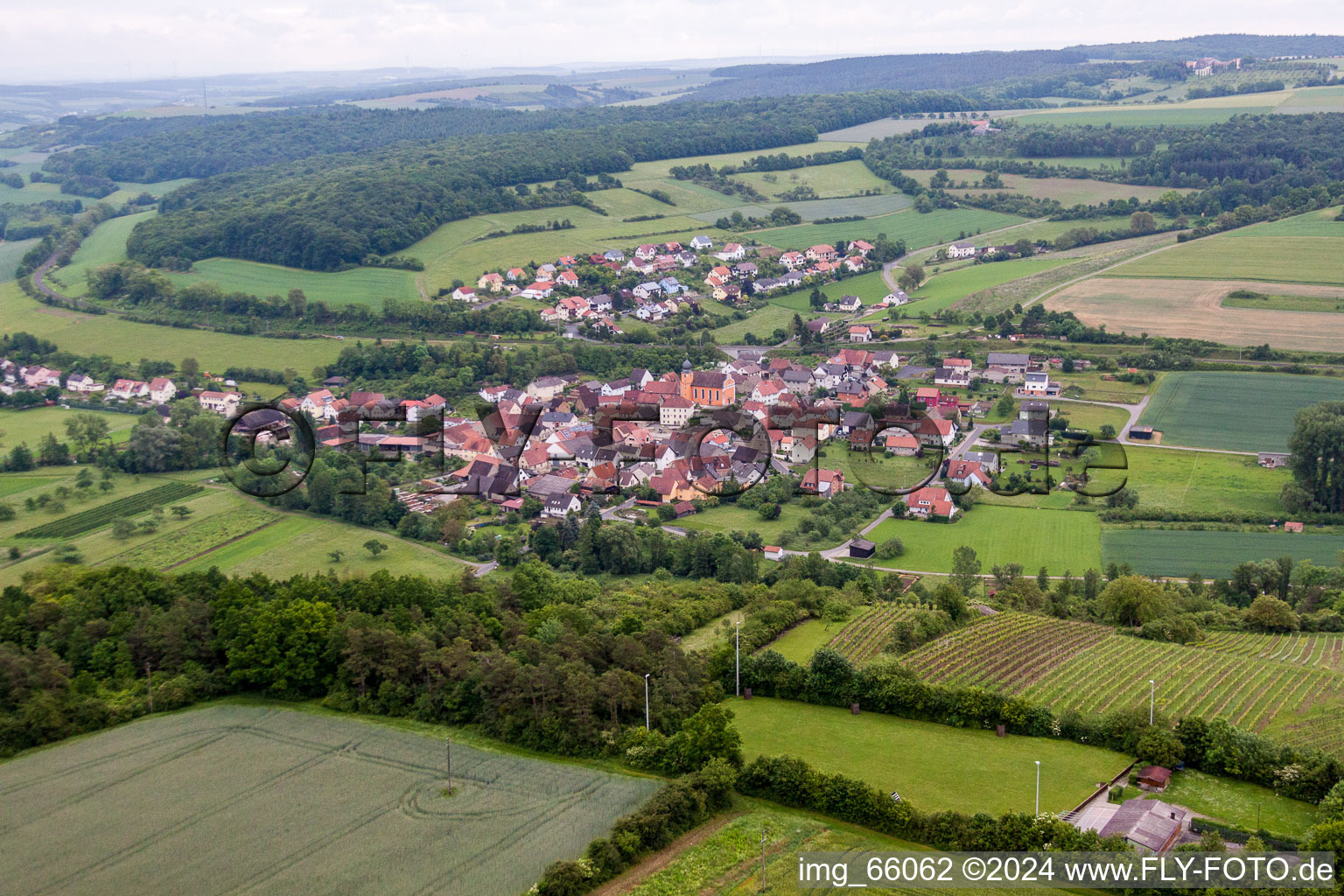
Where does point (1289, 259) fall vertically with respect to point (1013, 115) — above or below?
below

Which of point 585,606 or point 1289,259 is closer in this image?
point 585,606

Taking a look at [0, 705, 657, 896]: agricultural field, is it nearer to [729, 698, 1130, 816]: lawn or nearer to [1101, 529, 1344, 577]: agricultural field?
[729, 698, 1130, 816]: lawn

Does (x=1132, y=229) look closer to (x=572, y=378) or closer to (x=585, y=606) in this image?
(x=572, y=378)

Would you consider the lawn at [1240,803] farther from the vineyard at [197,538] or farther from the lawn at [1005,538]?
the vineyard at [197,538]

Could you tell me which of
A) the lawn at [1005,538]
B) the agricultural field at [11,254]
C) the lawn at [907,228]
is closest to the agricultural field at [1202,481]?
the lawn at [1005,538]

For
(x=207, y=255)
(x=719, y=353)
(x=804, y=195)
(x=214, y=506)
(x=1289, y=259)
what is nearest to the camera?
(x=214, y=506)

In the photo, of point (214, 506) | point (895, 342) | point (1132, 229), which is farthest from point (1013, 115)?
point (214, 506)
